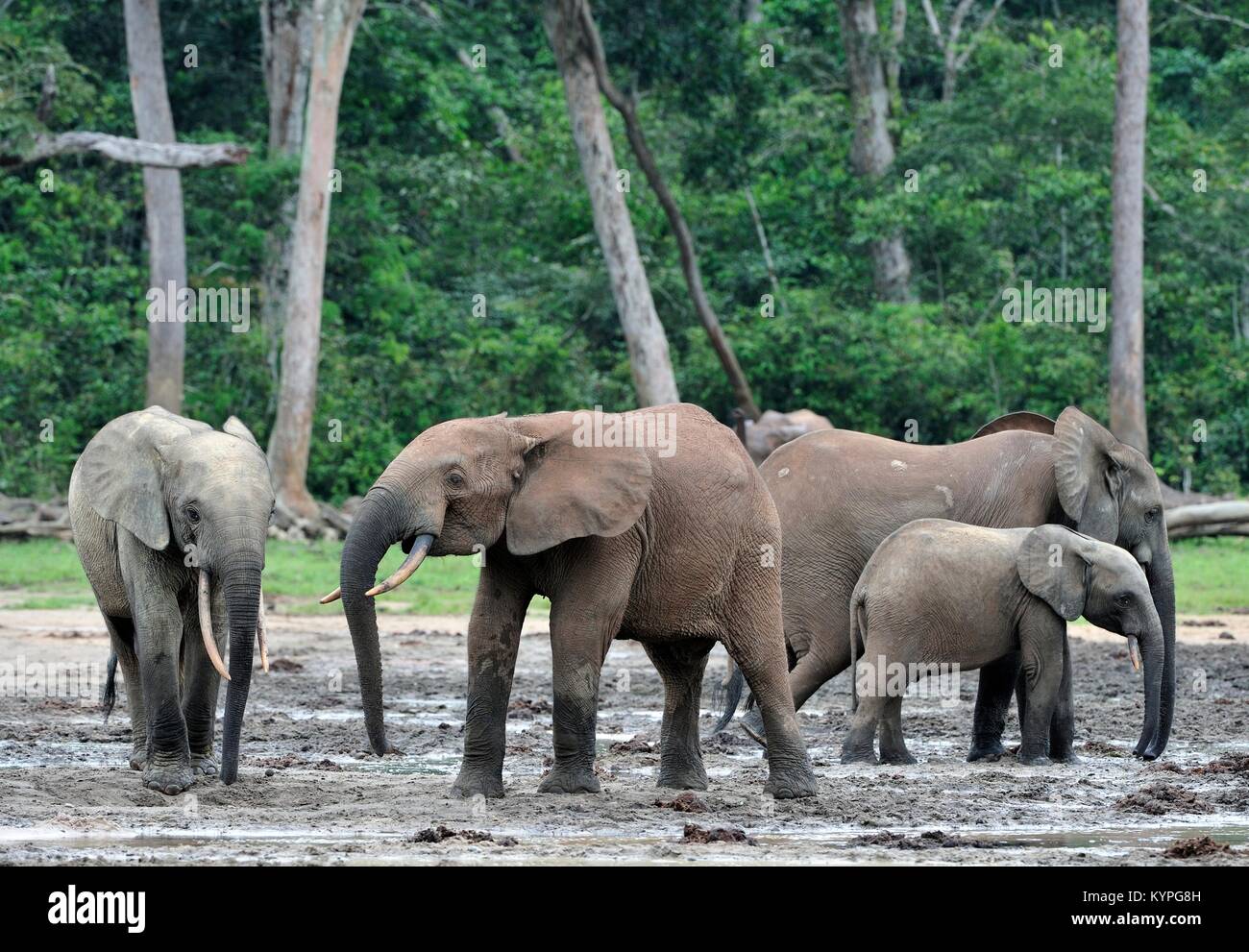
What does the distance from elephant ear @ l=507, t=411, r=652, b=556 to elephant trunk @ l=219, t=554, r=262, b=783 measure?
Answer: 1.29 meters

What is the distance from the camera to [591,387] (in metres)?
30.2

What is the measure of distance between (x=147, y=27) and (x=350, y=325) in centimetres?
674

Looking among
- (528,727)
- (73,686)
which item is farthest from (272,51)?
(528,727)

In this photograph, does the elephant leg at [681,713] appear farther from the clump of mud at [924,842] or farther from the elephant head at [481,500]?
the clump of mud at [924,842]

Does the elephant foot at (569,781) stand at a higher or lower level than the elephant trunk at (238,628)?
lower

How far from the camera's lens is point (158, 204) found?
2730 centimetres

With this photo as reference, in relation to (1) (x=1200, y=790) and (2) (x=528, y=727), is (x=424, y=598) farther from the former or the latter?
(1) (x=1200, y=790)

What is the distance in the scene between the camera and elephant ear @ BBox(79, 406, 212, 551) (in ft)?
→ 31.0

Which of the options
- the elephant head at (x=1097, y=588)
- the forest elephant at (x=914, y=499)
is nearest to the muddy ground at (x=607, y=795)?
the elephant head at (x=1097, y=588)

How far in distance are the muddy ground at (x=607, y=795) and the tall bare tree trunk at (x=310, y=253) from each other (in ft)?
37.7

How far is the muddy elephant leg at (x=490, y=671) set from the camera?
8.86 meters

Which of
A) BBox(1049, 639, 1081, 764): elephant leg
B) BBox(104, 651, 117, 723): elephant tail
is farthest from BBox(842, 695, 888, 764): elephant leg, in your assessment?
BBox(104, 651, 117, 723): elephant tail

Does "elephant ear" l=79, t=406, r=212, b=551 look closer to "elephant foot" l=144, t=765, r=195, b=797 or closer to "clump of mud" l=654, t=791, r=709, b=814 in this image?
"elephant foot" l=144, t=765, r=195, b=797

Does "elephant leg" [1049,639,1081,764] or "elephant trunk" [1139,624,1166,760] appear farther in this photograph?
"elephant leg" [1049,639,1081,764]
